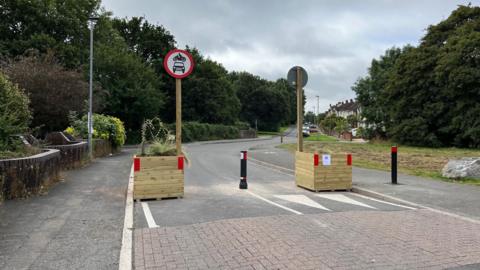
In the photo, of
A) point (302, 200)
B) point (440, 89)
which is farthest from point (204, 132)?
point (302, 200)

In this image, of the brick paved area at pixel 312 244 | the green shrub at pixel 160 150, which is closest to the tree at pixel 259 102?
the green shrub at pixel 160 150

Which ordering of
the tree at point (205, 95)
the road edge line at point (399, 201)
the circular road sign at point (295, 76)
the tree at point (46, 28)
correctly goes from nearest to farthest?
the road edge line at point (399, 201), the circular road sign at point (295, 76), the tree at point (46, 28), the tree at point (205, 95)

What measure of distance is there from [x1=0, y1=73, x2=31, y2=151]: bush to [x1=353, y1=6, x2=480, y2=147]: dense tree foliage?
3123cm

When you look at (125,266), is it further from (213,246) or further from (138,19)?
(138,19)

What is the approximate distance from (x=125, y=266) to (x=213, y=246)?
1.18 metres

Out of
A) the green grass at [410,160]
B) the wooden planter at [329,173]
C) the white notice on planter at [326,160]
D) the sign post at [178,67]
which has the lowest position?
the green grass at [410,160]

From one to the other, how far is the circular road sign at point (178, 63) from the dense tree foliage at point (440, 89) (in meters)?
29.5

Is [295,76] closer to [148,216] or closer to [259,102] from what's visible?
[148,216]

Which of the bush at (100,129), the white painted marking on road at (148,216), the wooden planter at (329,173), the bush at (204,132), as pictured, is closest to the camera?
the white painted marking on road at (148,216)

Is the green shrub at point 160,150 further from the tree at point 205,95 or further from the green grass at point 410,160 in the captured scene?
the tree at point 205,95

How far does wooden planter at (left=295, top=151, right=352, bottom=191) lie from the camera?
10453 millimetres

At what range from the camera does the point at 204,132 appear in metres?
53.1

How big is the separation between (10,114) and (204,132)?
41808mm

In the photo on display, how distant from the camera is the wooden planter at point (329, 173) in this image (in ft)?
Result: 34.3
